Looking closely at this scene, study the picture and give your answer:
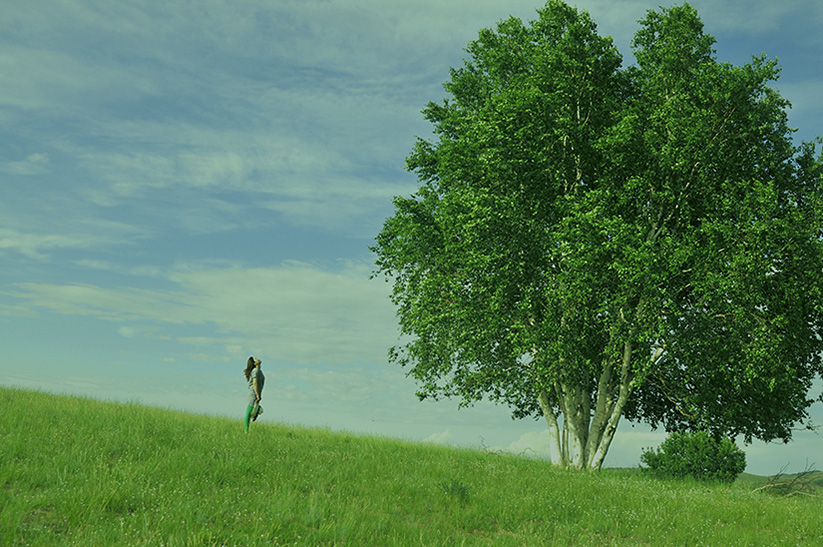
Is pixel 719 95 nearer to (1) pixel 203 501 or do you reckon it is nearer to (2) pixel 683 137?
(2) pixel 683 137

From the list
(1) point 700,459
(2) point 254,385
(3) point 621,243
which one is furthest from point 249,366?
(1) point 700,459

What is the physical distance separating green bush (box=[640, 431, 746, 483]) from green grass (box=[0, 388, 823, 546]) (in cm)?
242

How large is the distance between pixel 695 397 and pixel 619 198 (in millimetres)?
8178

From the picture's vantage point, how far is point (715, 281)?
20.3 meters

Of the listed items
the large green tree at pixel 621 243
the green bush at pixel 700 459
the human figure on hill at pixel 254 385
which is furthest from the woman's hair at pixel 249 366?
the green bush at pixel 700 459

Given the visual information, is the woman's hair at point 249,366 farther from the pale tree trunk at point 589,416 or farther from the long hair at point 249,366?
the pale tree trunk at point 589,416

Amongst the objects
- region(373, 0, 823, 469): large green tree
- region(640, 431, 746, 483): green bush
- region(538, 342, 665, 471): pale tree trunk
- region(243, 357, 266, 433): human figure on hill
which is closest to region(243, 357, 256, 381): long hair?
region(243, 357, 266, 433): human figure on hill

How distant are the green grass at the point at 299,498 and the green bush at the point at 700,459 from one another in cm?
242

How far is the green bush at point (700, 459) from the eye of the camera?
2080 cm

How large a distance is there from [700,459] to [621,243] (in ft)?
27.0

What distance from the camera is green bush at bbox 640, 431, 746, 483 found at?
20.8m

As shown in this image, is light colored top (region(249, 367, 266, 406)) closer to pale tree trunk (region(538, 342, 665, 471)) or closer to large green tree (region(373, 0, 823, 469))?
large green tree (region(373, 0, 823, 469))

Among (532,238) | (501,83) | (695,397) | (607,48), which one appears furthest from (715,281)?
(501,83)

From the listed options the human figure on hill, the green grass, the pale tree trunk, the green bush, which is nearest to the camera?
the green grass
